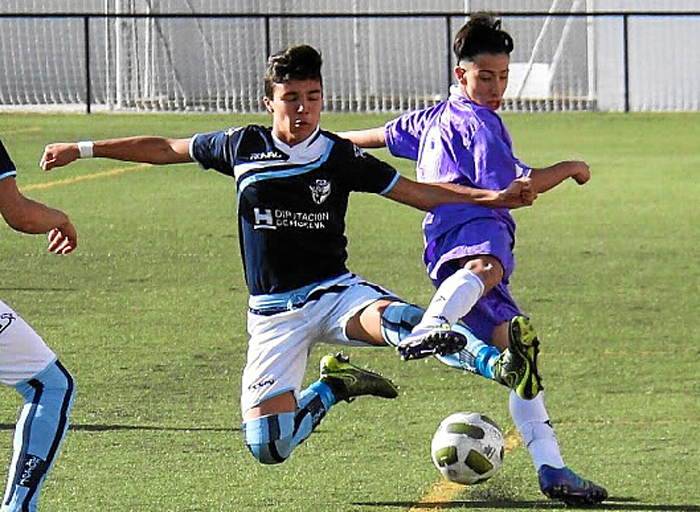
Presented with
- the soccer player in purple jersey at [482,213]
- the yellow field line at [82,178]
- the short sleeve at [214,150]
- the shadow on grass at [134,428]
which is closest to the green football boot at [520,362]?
the soccer player in purple jersey at [482,213]

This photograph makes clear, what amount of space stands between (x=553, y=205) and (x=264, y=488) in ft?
40.7

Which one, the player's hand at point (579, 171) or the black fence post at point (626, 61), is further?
the black fence post at point (626, 61)

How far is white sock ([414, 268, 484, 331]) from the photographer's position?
6.37 m

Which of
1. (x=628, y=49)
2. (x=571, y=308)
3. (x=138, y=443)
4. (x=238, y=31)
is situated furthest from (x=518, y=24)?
(x=138, y=443)

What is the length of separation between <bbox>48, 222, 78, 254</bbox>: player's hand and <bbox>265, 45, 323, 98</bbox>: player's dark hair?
97 cm

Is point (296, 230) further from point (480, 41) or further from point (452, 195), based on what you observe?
point (480, 41)

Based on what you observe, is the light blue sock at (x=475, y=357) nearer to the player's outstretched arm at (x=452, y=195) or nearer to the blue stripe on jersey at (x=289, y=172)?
the player's outstretched arm at (x=452, y=195)

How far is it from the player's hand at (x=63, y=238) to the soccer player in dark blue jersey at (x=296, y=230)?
525 millimetres

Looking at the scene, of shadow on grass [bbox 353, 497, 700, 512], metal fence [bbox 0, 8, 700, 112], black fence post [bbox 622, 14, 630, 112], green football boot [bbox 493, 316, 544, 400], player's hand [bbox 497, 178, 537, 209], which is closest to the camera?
green football boot [bbox 493, 316, 544, 400]

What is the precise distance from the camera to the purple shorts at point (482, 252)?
22.5 feet

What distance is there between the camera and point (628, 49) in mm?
34281

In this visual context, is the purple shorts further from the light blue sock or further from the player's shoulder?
the player's shoulder

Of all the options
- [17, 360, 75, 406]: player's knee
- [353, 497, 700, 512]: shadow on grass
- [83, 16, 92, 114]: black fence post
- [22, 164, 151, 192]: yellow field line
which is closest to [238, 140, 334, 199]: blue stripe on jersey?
[17, 360, 75, 406]: player's knee

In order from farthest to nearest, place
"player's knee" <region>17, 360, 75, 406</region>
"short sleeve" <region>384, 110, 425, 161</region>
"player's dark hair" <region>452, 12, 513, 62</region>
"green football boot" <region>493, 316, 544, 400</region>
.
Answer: "short sleeve" <region>384, 110, 425, 161</region> → "player's dark hair" <region>452, 12, 513, 62</region> → "green football boot" <region>493, 316, 544, 400</region> → "player's knee" <region>17, 360, 75, 406</region>
